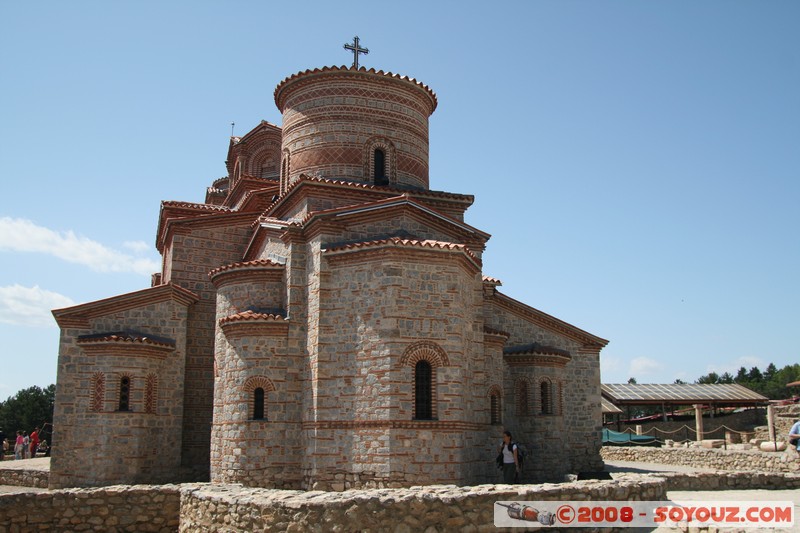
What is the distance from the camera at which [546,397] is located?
15.5m

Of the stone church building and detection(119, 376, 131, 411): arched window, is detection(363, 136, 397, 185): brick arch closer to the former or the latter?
the stone church building

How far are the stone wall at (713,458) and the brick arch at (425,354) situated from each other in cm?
766

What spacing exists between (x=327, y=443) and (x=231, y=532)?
3.14 meters

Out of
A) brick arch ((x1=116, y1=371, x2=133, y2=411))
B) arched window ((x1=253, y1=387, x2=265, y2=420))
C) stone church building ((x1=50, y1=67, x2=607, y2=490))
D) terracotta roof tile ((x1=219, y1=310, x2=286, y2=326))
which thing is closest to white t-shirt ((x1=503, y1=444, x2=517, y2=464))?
stone church building ((x1=50, y1=67, x2=607, y2=490))

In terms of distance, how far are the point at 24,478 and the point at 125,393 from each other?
150 inches

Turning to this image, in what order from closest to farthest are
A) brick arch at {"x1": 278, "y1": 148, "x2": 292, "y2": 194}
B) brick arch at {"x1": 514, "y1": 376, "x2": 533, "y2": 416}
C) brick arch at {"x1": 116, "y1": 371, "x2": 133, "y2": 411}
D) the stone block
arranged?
brick arch at {"x1": 116, "y1": 371, "x2": 133, "y2": 411}, brick arch at {"x1": 514, "y1": 376, "x2": 533, "y2": 416}, brick arch at {"x1": 278, "y1": 148, "x2": 292, "y2": 194}, the stone block

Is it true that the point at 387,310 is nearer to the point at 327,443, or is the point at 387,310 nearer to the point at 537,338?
the point at 327,443

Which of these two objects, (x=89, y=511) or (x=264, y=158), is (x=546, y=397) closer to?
(x=89, y=511)

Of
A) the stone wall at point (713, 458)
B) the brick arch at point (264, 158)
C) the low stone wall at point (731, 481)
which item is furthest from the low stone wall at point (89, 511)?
the brick arch at point (264, 158)

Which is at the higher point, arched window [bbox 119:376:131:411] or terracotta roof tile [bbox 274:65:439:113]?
terracotta roof tile [bbox 274:65:439:113]

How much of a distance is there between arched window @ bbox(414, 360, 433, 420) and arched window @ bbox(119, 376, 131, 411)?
6.36 meters

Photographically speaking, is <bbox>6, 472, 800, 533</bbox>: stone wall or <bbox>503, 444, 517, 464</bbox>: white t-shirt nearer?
<bbox>6, 472, 800, 533</bbox>: stone wall

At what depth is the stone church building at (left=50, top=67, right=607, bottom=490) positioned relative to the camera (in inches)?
449

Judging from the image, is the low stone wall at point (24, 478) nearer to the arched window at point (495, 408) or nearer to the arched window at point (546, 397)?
the arched window at point (495, 408)
